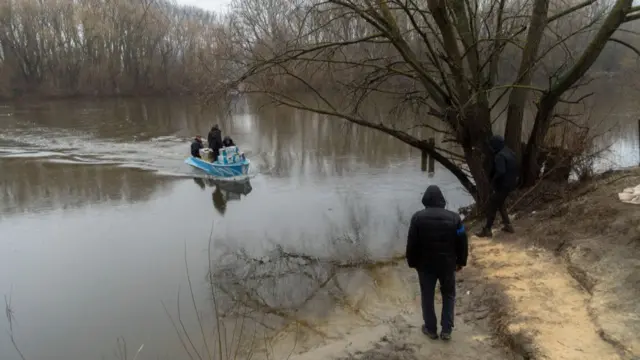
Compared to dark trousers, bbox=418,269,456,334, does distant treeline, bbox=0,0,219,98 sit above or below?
above

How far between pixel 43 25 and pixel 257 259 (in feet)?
155

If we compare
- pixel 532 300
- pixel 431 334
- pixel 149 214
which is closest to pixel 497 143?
pixel 532 300

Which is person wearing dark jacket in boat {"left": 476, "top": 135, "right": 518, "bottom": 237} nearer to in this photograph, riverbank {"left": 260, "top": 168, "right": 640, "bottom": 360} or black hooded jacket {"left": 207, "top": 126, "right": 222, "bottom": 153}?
riverbank {"left": 260, "top": 168, "right": 640, "bottom": 360}

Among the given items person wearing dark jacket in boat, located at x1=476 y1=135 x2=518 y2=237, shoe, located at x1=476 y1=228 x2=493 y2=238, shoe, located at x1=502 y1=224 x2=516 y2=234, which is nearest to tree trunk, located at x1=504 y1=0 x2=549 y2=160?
person wearing dark jacket in boat, located at x1=476 y1=135 x2=518 y2=237

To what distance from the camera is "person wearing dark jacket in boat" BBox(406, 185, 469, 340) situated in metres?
4.70

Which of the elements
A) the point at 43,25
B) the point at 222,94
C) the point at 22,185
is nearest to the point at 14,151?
the point at 22,185

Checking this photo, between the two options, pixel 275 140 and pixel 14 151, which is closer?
pixel 14 151

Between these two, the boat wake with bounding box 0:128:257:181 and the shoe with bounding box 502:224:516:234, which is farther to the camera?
the boat wake with bounding box 0:128:257:181

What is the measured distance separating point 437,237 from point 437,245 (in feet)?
0.27

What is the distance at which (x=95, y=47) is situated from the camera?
47781 millimetres

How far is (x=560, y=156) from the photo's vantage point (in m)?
9.67

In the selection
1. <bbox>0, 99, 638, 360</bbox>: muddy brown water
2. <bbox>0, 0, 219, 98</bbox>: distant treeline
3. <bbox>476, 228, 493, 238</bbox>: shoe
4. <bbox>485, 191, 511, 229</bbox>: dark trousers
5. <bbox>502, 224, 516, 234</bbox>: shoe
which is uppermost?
<bbox>0, 0, 219, 98</bbox>: distant treeline

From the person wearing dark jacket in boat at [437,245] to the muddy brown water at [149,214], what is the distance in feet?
11.4

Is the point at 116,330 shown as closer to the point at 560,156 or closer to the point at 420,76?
the point at 420,76
